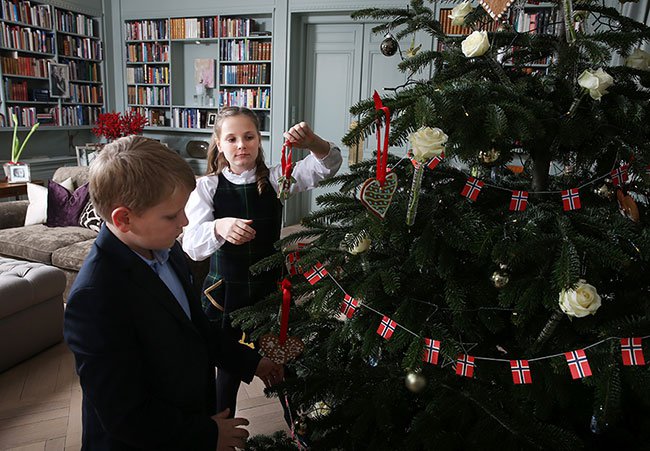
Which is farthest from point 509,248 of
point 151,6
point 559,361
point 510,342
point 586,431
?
point 151,6

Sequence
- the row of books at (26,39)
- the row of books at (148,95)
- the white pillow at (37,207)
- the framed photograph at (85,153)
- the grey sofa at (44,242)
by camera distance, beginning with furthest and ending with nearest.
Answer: the row of books at (148,95), the framed photograph at (85,153), the row of books at (26,39), the white pillow at (37,207), the grey sofa at (44,242)

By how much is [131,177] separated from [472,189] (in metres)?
0.66

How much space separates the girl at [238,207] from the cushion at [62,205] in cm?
232

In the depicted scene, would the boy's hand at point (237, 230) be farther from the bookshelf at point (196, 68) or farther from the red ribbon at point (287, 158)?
the bookshelf at point (196, 68)

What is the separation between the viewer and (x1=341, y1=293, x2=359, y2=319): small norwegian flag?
3.07ft

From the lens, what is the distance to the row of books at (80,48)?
533 cm

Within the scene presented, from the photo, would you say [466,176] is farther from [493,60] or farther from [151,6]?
[151,6]

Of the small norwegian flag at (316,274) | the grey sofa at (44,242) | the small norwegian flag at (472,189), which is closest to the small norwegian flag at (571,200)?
the small norwegian flag at (472,189)

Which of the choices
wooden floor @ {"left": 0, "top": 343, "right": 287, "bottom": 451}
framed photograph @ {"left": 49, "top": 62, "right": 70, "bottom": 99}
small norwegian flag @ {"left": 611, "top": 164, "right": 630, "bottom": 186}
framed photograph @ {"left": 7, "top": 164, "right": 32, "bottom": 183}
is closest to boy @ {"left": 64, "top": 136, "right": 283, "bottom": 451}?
small norwegian flag @ {"left": 611, "top": 164, "right": 630, "bottom": 186}

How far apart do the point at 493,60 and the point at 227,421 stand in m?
0.93

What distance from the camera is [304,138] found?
1339mm

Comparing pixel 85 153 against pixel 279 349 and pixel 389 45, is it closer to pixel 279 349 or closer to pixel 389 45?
pixel 389 45

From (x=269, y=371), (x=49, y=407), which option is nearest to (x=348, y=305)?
(x=269, y=371)

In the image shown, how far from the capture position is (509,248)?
760mm
